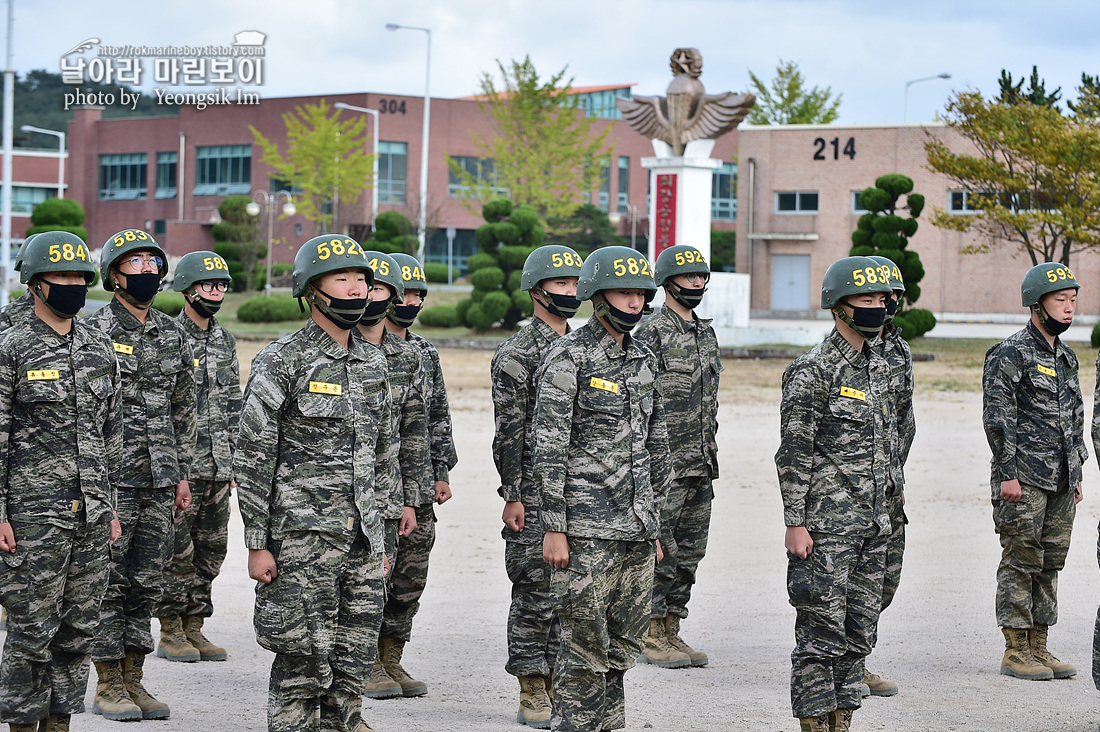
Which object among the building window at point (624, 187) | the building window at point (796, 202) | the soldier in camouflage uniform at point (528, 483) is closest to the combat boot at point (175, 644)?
the soldier in camouflage uniform at point (528, 483)

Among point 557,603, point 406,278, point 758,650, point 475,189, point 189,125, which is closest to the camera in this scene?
point 557,603

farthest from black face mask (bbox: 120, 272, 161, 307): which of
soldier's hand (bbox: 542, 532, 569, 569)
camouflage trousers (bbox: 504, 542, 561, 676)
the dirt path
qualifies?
soldier's hand (bbox: 542, 532, 569, 569)

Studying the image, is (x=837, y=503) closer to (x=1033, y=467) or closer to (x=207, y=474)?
(x=1033, y=467)

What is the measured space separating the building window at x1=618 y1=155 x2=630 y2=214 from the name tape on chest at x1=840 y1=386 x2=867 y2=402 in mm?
72865

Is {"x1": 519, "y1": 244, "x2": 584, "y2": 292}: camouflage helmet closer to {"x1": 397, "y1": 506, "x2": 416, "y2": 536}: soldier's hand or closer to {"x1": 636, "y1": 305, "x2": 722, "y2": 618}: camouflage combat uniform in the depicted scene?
{"x1": 636, "y1": 305, "x2": 722, "y2": 618}: camouflage combat uniform

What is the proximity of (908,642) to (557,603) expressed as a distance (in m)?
3.62

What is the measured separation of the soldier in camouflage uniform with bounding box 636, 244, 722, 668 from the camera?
316 inches

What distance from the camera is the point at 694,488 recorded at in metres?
8.09

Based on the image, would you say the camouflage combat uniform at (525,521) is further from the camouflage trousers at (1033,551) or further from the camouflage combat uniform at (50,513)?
the camouflage trousers at (1033,551)

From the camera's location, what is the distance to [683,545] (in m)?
8.13

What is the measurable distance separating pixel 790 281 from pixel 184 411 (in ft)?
163

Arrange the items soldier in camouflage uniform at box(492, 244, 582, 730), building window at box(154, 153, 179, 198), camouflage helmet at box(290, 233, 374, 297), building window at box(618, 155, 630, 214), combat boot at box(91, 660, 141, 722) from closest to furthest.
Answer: camouflage helmet at box(290, 233, 374, 297)
combat boot at box(91, 660, 141, 722)
soldier in camouflage uniform at box(492, 244, 582, 730)
building window at box(154, 153, 179, 198)
building window at box(618, 155, 630, 214)

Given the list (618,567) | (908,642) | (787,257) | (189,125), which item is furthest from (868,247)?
(189,125)

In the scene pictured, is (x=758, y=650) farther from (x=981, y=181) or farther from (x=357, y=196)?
→ (x=357, y=196)
